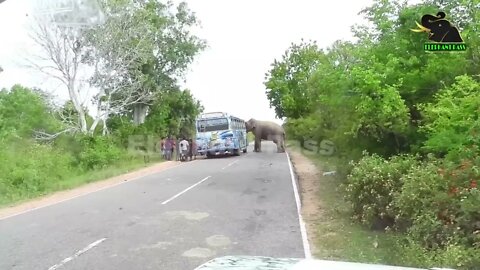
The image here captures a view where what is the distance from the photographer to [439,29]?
11.9 meters

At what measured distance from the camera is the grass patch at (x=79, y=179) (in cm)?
1578

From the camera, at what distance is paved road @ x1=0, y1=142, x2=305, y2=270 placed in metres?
7.50

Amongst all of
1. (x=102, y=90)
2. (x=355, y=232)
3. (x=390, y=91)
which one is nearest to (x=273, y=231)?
(x=355, y=232)

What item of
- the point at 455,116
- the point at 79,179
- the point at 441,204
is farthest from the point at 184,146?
the point at 441,204

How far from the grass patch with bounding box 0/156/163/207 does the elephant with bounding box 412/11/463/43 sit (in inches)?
460

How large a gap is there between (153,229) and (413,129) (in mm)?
6623

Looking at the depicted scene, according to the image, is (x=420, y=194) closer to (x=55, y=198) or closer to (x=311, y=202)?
(x=311, y=202)

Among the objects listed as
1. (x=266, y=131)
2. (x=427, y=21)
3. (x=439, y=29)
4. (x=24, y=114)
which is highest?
(x=24, y=114)

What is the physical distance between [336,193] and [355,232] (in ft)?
18.2

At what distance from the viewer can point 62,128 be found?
1232 inches

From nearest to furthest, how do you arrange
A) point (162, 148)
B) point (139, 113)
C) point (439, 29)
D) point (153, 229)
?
point (153, 229)
point (439, 29)
point (162, 148)
point (139, 113)

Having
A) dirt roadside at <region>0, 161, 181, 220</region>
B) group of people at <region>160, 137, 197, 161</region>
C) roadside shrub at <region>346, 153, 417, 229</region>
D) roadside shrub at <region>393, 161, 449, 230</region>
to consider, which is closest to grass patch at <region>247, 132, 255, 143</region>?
group of people at <region>160, 137, 197, 161</region>

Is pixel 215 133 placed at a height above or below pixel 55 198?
above

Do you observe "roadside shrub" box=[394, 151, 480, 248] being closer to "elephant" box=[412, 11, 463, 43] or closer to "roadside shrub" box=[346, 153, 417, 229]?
"roadside shrub" box=[346, 153, 417, 229]
